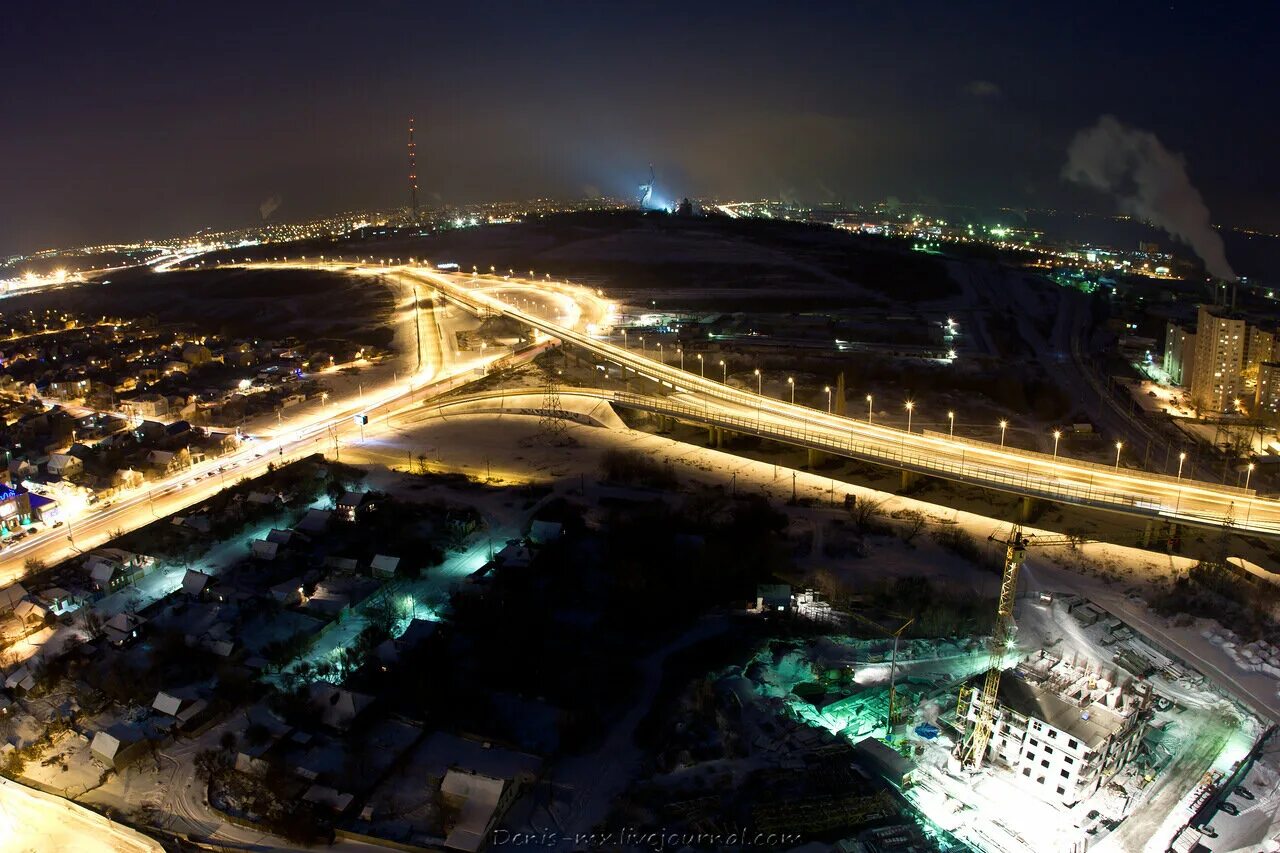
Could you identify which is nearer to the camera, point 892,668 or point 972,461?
point 892,668

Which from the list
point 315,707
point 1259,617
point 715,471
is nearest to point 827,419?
point 715,471

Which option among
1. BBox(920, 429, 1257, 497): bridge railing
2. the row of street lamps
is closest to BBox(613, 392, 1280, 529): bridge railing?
BBox(920, 429, 1257, 497): bridge railing

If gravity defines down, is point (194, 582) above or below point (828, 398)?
below

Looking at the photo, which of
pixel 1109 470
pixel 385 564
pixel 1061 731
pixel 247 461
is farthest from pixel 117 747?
pixel 1109 470

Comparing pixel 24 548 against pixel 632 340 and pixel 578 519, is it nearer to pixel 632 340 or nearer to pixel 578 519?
pixel 578 519

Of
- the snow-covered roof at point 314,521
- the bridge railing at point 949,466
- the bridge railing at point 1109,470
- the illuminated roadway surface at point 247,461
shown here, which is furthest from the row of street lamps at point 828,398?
the snow-covered roof at point 314,521

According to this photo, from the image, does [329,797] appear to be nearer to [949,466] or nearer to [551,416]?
[949,466]
